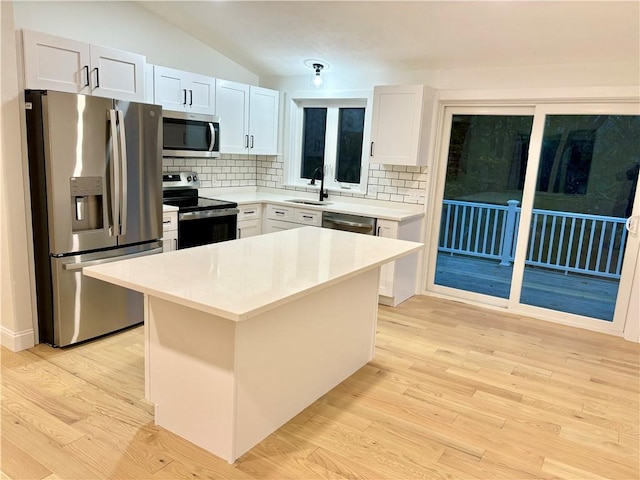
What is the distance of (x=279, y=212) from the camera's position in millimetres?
5035

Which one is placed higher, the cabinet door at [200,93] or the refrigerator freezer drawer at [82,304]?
the cabinet door at [200,93]

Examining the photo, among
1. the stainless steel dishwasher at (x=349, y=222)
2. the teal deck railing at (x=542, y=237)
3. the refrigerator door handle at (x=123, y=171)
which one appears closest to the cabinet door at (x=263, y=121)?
the stainless steel dishwasher at (x=349, y=222)

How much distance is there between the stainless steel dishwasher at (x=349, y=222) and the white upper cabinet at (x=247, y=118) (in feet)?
3.98

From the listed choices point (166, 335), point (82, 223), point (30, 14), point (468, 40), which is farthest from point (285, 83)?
point (166, 335)

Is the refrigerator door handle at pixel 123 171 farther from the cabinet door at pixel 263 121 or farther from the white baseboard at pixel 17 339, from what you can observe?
the cabinet door at pixel 263 121

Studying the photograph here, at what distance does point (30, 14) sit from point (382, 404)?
12.2 ft

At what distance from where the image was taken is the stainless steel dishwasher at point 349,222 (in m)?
4.45

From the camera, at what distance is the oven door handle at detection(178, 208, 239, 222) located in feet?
13.7

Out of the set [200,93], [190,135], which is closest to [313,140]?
[200,93]

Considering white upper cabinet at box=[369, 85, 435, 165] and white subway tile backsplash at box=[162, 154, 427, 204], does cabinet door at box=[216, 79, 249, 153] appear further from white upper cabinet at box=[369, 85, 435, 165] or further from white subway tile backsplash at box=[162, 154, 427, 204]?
white upper cabinet at box=[369, 85, 435, 165]

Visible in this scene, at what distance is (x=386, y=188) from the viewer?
4.96 metres

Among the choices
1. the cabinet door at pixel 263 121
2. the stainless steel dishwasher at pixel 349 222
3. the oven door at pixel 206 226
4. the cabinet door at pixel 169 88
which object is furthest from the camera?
the cabinet door at pixel 263 121

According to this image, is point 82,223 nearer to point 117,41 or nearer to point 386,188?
point 117,41

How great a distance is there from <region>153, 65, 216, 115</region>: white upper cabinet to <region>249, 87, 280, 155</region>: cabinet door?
582 mm
